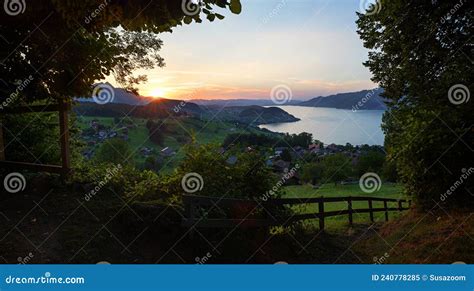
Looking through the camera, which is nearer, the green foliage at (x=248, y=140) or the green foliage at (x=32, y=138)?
the green foliage at (x=248, y=140)

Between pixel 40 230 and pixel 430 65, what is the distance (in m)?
12.4

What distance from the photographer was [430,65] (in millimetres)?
13047

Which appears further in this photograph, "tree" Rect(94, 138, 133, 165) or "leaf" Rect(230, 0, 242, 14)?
"tree" Rect(94, 138, 133, 165)

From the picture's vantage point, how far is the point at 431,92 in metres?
12.3

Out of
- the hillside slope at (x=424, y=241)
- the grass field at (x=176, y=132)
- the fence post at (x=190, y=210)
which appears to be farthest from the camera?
the grass field at (x=176, y=132)

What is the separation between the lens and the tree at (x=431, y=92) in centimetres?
1194

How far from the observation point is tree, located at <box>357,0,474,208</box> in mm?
11938
